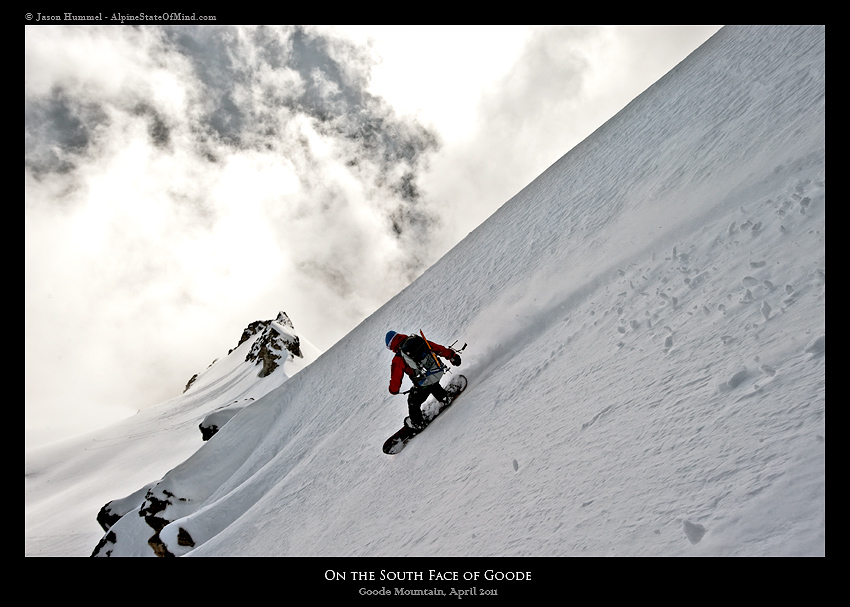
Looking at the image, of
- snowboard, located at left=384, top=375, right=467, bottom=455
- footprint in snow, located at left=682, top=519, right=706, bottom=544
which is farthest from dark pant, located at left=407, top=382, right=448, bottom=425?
footprint in snow, located at left=682, top=519, right=706, bottom=544

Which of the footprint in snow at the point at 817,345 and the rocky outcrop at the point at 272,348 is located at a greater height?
the rocky outcrop at the point at 272,348

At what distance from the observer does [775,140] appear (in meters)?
5.36

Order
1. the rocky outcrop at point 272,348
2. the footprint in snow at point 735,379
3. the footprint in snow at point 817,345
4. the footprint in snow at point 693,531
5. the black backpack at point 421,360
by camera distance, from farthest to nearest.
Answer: the rocky outcrop at point 272,348 < the black backpack at point 421,360 < the footprint in snow at point 735,379 < the footprint in snow at point 817,345 < the footprint in snow at point 693,531

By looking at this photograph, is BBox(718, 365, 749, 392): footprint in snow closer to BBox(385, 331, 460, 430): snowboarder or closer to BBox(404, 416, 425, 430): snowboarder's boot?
BBox(385, 331, 460, 430): snowboarder

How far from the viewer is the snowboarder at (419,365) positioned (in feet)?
22.0

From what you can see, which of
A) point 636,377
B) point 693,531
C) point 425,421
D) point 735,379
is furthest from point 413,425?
point 693,531

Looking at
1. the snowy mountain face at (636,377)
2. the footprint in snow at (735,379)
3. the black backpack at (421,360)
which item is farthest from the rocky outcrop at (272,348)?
the footprint in snow at (735,379)

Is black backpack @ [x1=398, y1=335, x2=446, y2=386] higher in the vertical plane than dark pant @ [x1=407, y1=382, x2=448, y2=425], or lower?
higher

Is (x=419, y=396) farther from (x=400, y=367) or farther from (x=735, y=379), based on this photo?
(x=735, y=379)

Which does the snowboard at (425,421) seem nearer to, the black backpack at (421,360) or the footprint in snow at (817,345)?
the black backpack at (421,360)

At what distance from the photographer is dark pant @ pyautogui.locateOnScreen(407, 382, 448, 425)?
22.7ft

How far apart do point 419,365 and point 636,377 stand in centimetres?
338

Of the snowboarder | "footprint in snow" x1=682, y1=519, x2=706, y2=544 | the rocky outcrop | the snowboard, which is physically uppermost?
the rocky outcrop
